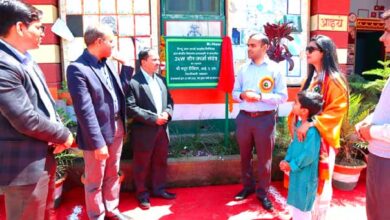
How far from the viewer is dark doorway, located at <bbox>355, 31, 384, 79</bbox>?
817cm

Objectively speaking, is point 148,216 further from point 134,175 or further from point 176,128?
point 176,128

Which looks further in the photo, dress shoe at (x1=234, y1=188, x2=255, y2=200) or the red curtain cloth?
the red curtain cloth

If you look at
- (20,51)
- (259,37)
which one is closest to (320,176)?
(259,37)

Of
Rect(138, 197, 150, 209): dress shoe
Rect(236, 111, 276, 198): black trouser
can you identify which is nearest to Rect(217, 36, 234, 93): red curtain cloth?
Rect(236, 111, 276, 198): black trouser

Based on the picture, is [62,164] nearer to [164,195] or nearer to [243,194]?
[164,195]

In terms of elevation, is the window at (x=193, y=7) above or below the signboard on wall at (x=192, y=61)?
above

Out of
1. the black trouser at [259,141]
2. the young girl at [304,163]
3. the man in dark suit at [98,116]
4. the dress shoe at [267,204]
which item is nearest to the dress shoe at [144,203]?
the man in dark suit at [98,116]

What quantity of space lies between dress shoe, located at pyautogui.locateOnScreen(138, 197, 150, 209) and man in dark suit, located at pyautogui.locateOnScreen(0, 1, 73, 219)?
161 cm

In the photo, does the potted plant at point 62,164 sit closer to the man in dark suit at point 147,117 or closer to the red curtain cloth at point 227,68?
the man in dark suit at point 147,117

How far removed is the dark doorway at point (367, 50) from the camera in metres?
8.17

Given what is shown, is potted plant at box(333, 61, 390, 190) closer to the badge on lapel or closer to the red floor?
the red floor

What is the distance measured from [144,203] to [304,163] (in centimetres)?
180

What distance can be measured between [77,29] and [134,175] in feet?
7.87

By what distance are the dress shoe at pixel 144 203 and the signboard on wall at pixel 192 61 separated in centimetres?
161
